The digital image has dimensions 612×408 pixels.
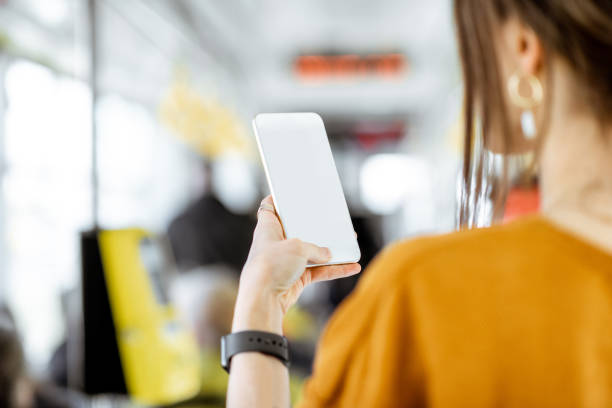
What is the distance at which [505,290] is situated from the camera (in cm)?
45

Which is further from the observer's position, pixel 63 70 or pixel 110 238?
pixel 63 70

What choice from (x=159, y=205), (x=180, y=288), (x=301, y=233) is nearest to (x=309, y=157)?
(x=301, y=233)

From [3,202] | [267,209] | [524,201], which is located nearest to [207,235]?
[3,202]

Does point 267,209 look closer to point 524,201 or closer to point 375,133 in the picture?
point 524,201

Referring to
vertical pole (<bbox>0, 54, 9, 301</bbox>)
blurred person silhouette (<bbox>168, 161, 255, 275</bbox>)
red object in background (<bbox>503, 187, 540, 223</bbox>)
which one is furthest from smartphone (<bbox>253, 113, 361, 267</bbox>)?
blurred person silhouette (<bbox>168, 161, 255, 275</bbox>)

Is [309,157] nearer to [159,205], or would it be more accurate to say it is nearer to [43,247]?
[43,247]

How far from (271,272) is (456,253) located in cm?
17

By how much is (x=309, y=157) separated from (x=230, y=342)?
7.2 inches

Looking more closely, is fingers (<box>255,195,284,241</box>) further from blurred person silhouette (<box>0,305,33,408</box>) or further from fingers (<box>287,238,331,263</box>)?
blurred person silhouette (<box>0,305,33,408</box>)

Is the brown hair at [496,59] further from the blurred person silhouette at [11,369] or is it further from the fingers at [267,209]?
the blurred person silhouette at [11,369]

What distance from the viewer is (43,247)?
2.93m

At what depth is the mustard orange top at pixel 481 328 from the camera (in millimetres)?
439

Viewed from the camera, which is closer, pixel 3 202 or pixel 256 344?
pixel 256 344

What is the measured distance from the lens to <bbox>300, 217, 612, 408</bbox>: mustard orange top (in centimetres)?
44
